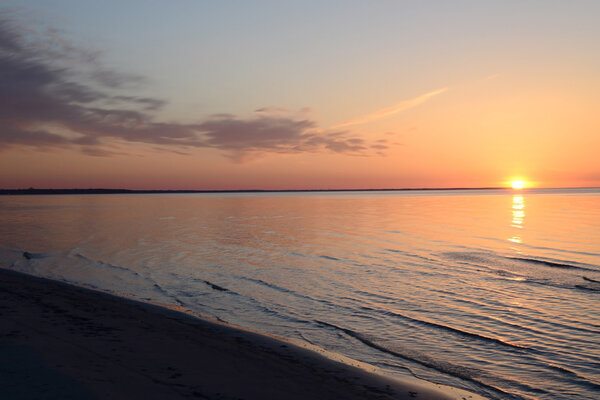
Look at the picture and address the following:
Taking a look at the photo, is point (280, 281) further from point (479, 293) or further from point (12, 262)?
point (12, 262)

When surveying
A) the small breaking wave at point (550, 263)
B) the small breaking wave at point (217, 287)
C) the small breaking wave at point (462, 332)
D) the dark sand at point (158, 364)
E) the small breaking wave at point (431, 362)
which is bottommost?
the small breaking wave at point (217, 287)

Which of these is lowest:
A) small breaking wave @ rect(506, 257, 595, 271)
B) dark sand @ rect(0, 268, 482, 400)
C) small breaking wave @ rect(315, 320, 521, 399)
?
small breaking wave @ rect(315, 320, 521, 399)

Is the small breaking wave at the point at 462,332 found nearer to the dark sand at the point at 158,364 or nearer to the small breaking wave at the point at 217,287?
the dark sand at the point at 158,364

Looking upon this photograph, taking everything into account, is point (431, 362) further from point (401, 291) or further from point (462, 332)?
point (401, 291)

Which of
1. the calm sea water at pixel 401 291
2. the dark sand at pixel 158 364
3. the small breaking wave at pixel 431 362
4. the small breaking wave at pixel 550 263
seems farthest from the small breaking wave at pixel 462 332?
the small breaking wave at pixel 550 263

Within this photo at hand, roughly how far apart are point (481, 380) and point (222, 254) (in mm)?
19265

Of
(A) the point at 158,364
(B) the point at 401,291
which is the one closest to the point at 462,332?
(B) the point at 401,291

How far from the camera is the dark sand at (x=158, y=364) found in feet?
21.8

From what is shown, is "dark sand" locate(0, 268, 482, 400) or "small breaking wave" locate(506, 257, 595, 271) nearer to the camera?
"dark sand" locate(0, 268, 482, 400)

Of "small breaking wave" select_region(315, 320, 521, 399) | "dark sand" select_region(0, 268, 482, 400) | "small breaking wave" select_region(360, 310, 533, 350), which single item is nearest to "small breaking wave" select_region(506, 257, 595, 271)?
"small breaking wave" select_region(360, 310, 533, 350)

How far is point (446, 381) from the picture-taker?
8586mm

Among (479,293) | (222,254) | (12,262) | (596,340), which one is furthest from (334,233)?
(596,340)

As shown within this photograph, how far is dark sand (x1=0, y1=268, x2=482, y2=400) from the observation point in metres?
6.64

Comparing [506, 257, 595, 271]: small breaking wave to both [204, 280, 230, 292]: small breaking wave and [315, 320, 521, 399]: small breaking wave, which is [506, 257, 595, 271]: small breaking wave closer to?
[315, 320, 521, 399]: small breaking wave
